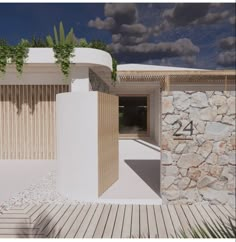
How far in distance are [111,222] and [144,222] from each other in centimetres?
53

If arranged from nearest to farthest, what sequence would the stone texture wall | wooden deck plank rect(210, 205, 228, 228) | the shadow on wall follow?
wooden deck plank rect(210, 205, 228, 228) → the stone texture wall → the shadow on wall

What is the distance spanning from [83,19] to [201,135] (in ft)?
114

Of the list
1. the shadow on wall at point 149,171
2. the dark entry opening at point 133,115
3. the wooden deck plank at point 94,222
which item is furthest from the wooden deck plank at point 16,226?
the dark entry opening at point 133,115

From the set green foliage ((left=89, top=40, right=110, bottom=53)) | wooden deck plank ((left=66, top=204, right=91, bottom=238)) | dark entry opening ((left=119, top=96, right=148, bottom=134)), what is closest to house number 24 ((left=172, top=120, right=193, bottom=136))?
wooden deck plank ((left=66, top=204, right=91, bottom=238))

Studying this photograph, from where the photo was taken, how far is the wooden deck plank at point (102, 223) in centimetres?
441

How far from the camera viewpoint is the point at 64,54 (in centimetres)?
809

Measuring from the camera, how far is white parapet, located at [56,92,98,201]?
5863 millimetres

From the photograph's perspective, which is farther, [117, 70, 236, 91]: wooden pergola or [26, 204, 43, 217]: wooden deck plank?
[117, 70, 236, 91]: wooden pergola

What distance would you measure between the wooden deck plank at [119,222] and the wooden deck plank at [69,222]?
700 millimetres

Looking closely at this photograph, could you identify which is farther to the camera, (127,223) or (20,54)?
(20,54)

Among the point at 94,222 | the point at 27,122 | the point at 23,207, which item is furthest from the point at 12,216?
the point at 27,122

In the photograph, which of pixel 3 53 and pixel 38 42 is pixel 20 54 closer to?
pixel 3 53

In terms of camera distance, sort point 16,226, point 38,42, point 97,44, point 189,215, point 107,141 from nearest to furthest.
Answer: point 16,226 → point 189,215 → point 107,141 → point 38,42 → point 97,44

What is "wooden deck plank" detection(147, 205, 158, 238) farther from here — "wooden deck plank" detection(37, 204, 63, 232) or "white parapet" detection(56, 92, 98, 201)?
"wooden deck plank" detection(37, 204, 63, 232)
